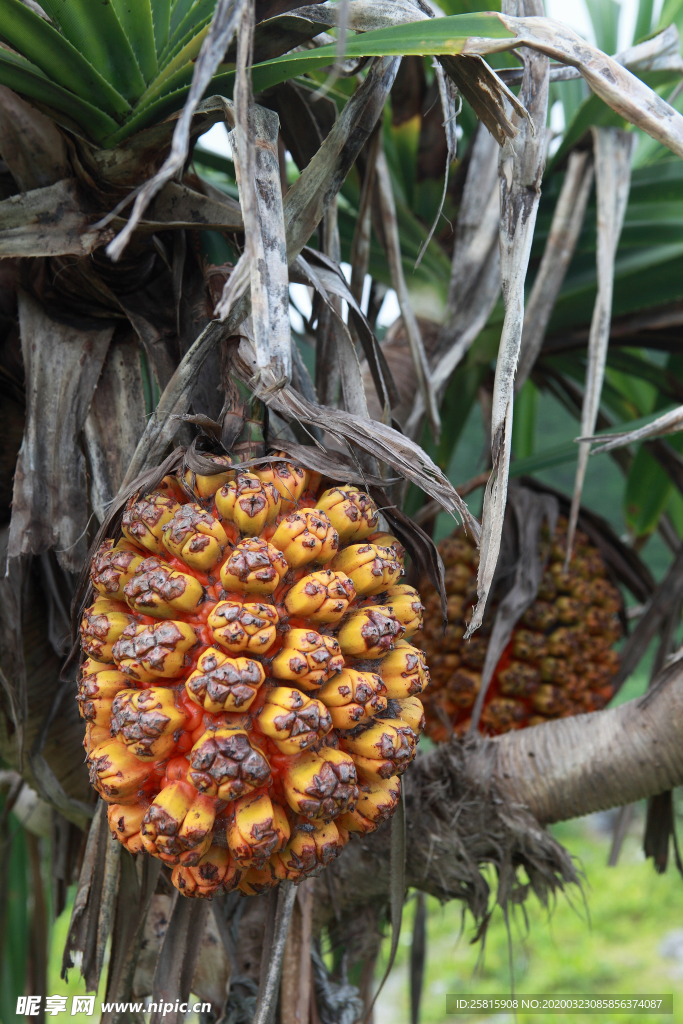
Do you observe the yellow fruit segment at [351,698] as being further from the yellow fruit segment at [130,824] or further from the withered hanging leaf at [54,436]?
the withered hanging leaf at [54,436]

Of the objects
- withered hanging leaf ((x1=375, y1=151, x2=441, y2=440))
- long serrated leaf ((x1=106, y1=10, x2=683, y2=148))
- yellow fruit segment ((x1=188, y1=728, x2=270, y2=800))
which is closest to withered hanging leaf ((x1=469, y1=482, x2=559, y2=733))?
withered hanging leaf ((x1=375, y1=151, x2=441, y2=440))

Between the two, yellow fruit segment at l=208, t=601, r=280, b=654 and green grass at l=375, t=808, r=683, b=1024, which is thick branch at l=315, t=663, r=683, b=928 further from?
green grass at l=375, t=808, r=683, b=1024

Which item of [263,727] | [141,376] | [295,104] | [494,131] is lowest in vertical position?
[263,727]

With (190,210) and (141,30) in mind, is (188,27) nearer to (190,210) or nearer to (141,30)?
(141,30)

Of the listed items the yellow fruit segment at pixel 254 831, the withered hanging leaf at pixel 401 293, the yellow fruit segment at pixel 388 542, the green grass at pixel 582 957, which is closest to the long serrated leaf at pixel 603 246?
the withered hanging leaf at pixel 401 293

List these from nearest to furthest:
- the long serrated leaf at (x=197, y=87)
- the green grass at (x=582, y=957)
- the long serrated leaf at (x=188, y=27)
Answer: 1. the long serrated leaf at (x=197, y=87)
2. the long serrated leaf at (x=188, y=27)
3. the green grass at (x=582, y=957)

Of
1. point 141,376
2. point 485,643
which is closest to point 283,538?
point 141,376

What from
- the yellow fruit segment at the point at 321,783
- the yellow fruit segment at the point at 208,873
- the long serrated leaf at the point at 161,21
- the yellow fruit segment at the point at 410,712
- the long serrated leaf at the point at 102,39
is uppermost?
the long serrated leaf at the point at 161,21

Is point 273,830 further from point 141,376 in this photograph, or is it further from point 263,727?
point 141,376
